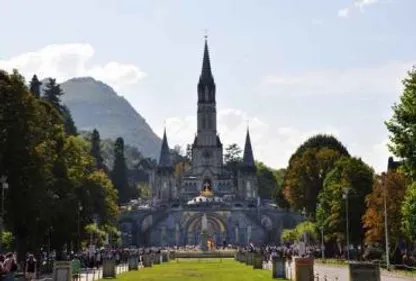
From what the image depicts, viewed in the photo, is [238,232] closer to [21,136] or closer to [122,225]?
[122,225]

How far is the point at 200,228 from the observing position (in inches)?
7347

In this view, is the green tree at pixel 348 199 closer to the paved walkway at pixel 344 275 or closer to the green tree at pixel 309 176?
the green tree at pixel 309 176

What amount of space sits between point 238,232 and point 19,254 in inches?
4895

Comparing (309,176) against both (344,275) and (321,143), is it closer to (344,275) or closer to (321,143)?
(321,143)

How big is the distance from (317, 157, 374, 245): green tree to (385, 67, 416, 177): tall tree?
3624cm

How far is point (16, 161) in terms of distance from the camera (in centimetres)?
5353

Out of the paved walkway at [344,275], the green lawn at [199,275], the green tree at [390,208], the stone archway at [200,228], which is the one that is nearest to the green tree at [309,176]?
the green tree at [390,208]

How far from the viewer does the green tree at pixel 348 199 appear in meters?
86.4

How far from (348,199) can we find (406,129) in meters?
38.5

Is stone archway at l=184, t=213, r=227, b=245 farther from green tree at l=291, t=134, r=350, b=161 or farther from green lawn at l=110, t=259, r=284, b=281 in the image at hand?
green lawn at l=110, t=259, r=284, b=281

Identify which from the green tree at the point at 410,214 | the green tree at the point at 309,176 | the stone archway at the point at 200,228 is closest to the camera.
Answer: the green tree at the point at 410,214

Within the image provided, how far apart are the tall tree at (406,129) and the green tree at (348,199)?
36235 millimetres

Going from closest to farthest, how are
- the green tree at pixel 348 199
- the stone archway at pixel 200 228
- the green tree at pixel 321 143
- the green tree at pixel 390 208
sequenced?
the green tree at pixel 390 208
the green tree at pixel 348 199
the green tree at pixel 321 143
the stone archway at pixel 200 228

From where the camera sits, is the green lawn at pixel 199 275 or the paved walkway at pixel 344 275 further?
the green lawn at pixel 199 275
